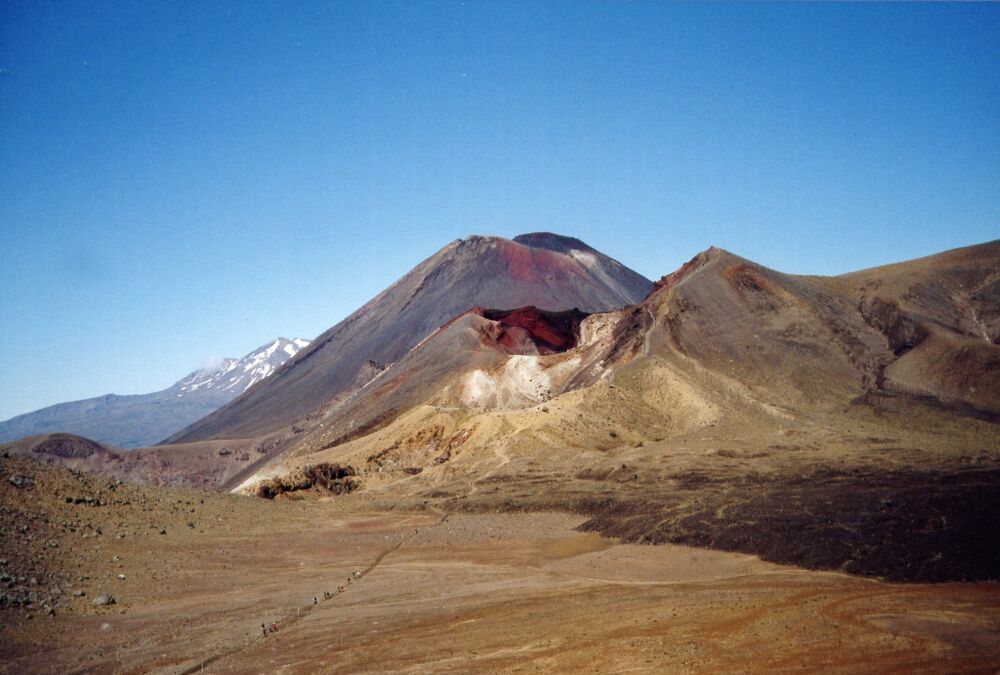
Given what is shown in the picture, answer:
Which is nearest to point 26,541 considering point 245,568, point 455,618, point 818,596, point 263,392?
point 245,568

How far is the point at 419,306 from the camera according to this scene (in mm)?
112312

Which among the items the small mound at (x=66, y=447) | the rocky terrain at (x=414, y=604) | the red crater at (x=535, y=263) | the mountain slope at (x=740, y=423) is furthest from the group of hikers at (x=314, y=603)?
the red crater at (x=535, y=263)

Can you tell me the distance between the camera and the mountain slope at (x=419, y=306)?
99125 millimetres

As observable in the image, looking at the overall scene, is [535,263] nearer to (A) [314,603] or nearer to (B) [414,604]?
(A) [314,603]

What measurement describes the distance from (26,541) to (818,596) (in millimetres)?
20197

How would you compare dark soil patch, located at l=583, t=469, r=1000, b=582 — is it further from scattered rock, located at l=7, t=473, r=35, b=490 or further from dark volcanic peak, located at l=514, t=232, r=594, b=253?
dark volcanic peak, located at l=514, t=232, r=594, b=253

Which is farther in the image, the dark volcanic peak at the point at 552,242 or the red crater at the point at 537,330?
the dark volcanic peak at the point at 552,242

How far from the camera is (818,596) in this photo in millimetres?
17500

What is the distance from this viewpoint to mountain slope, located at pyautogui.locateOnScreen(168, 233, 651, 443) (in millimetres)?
99125

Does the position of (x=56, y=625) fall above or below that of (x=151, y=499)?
below

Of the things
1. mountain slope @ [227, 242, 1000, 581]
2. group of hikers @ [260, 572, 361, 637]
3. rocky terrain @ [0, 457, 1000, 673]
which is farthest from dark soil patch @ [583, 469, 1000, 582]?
group of hikers @ [260, 572, 361, 637]

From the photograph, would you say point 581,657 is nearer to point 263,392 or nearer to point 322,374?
point 322,374

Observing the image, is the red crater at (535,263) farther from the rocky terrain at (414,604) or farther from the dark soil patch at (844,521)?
the rocky terrain at (414,604)

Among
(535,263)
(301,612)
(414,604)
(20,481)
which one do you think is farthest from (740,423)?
(535,263)
